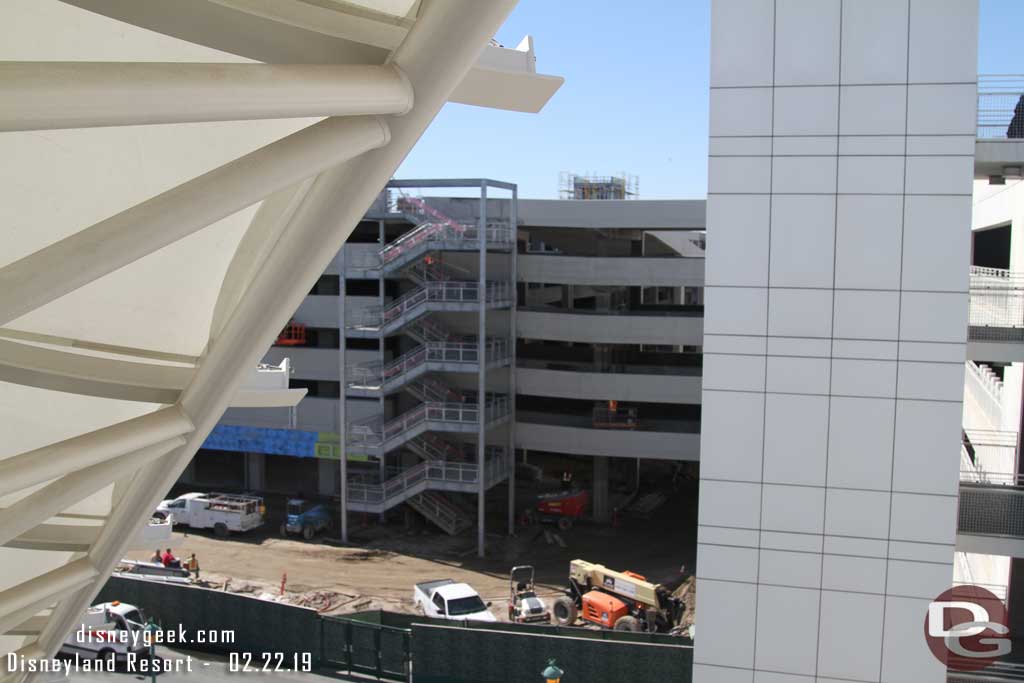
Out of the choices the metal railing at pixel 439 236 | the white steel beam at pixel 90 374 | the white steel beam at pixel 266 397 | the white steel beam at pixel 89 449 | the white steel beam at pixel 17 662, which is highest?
the metal railing at pixel 439 236

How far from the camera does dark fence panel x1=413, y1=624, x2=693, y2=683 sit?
735 inches

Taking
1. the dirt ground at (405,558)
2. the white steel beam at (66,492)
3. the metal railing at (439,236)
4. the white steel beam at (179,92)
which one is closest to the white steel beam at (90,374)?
the white steel beam at (66,492)

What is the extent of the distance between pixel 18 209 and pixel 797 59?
32.4ft

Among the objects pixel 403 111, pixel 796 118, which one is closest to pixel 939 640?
pixel 796 118

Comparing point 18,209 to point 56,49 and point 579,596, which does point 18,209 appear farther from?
point 579,596

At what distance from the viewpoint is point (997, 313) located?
15.8 m

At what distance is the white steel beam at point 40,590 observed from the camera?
6.64m

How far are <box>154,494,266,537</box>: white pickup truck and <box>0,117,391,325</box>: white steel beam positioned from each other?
3179 cm

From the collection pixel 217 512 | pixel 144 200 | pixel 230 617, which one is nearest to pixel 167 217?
pixel 144 200

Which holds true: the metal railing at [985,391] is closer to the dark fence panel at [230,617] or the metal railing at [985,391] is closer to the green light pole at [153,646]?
the dark fence panel at [230,617]

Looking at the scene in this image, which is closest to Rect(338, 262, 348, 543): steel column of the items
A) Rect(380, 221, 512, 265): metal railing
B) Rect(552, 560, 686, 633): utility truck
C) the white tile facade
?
Rect(380, 221, 512, 265): metal railing

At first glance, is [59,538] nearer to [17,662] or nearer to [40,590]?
[40,590]

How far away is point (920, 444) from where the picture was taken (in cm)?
1109

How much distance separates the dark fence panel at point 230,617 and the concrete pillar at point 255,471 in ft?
50.4
